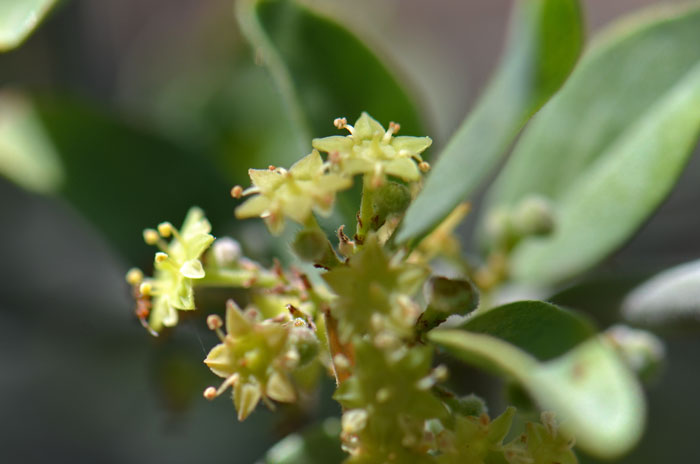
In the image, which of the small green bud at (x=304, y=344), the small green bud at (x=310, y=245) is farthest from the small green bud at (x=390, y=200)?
the small green bud at (x=304, y=344)

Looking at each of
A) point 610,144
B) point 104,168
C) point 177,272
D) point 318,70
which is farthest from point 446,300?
point 104,168

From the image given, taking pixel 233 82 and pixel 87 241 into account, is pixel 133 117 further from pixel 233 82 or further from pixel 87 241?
pixel 87 241

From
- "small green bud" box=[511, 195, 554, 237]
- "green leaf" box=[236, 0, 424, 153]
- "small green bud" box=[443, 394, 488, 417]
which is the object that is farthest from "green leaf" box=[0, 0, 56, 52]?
"small green bud" box=[511, 195, 554, 237]

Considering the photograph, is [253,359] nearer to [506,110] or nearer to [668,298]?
[506,110]

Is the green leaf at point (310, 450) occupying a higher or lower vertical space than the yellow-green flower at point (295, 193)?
lower

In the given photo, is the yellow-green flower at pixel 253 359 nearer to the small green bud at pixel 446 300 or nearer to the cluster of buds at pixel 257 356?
the cluster of buds at pixel 257 356
